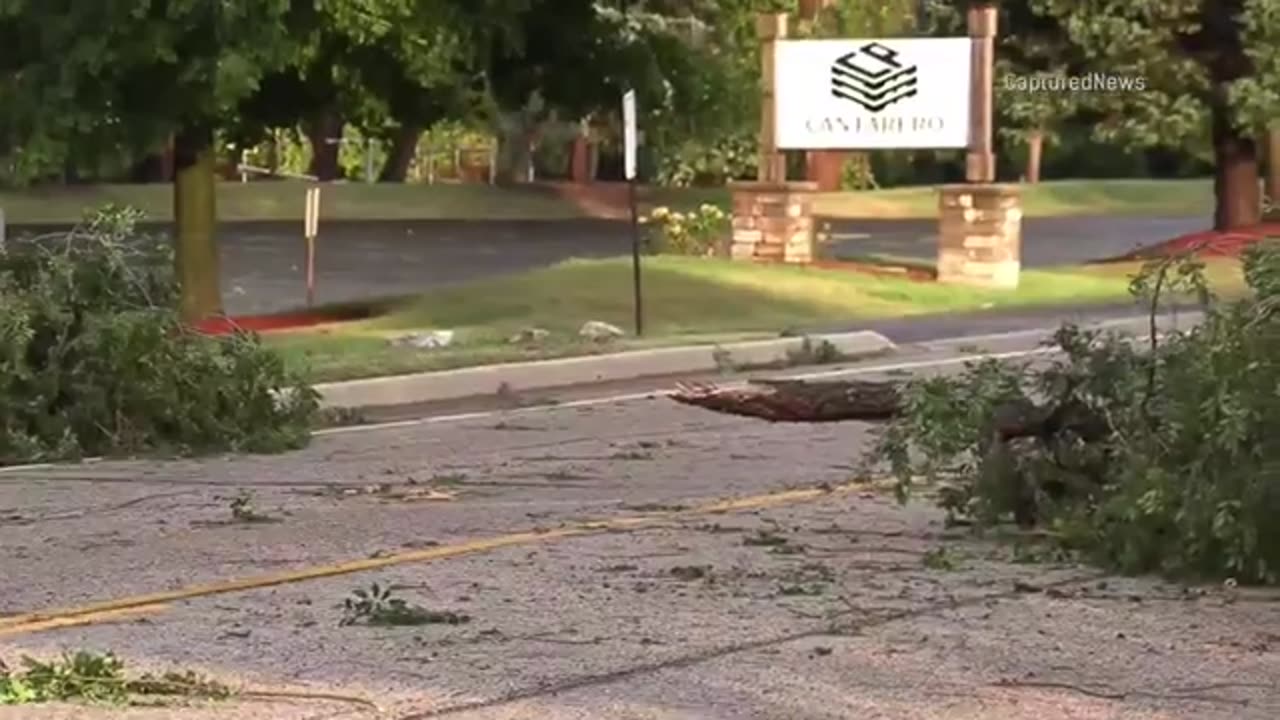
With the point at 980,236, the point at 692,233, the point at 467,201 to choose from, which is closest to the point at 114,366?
the point at 980,236

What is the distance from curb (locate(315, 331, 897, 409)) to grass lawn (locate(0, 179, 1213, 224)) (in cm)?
2552

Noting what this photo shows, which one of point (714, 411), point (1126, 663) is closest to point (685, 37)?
point (714, 411)

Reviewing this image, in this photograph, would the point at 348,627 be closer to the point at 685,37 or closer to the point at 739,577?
the point at 739,577

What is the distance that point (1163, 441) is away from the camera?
970cm

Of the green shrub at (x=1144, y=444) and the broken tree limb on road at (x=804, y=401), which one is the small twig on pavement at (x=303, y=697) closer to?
the green shrub at (x=1144, y=444)

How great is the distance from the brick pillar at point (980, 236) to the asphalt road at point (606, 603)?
16.5 m

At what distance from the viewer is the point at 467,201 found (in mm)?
52531

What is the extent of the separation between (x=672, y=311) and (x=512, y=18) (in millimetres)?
4395

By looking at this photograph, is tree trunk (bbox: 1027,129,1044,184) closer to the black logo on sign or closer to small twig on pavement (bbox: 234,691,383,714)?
the black logo on sign

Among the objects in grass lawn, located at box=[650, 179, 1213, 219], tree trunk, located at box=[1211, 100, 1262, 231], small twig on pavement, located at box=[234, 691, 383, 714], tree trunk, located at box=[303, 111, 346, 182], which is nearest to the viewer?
small twig on pavement, located at box=[234, 691, 383, 714]

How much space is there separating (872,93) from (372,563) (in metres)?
21.4

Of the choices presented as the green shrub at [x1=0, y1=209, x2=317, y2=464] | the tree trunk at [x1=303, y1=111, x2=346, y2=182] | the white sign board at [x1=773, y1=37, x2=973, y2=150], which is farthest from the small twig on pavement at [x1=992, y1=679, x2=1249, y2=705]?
the tree trunk at [x1=303, y1=111, x2=346, y2=182]

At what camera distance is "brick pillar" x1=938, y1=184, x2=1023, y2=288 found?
29688 millimetres

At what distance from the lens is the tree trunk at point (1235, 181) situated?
3662 centimetres
